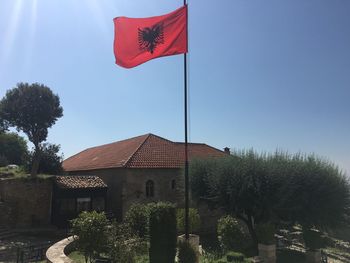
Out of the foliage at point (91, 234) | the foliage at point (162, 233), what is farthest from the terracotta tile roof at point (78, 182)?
the foliage at point (162, 233)

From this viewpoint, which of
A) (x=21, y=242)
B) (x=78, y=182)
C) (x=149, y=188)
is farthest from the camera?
(x=149, y=188)

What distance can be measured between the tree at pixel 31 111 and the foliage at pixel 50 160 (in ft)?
7.86

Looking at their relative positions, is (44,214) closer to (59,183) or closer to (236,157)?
(59,183)

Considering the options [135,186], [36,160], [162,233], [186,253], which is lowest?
[186,253]

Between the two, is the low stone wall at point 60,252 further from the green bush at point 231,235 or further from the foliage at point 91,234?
the green bush at point 231,235

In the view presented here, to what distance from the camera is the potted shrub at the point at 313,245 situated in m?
17.1

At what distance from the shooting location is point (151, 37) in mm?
11547

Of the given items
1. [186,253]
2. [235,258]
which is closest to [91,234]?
[186,253]

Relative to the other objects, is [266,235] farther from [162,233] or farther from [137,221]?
[137,221]

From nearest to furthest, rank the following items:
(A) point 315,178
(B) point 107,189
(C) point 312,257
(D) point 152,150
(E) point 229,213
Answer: (C) point 312,257 → (A) point 315,178 → (E) point 229,213 → (B) point 107,189 → (D) point 152,150

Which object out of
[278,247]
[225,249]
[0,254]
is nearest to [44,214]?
[0,254]

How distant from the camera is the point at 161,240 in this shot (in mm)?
11164

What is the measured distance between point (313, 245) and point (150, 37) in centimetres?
1357

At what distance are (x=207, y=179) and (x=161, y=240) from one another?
1185 centimetres
